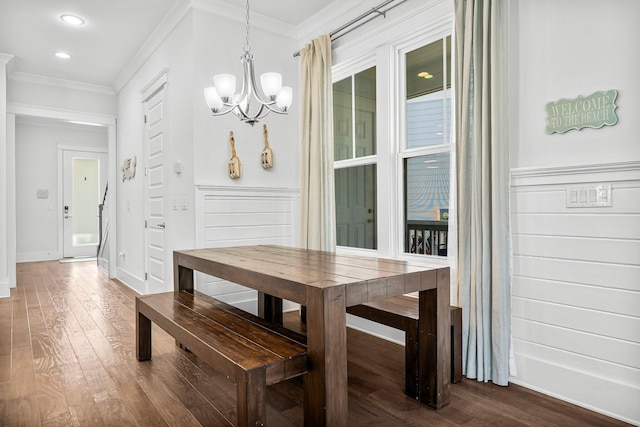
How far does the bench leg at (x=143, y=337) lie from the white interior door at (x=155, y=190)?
4.10 ft

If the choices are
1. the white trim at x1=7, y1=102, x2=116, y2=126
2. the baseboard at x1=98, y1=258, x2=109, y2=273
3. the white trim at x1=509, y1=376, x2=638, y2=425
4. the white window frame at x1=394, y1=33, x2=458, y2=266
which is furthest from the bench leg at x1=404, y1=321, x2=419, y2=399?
the baseboard at x1=98, y1=258, x2=109, y2=273

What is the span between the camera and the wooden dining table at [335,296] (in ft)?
5.15

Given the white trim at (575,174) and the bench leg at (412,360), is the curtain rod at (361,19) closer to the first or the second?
the white trim at (575,174)

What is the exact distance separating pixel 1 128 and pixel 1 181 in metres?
0.60

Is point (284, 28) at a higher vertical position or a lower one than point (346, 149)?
higher

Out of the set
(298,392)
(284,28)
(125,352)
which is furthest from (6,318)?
(284,28)

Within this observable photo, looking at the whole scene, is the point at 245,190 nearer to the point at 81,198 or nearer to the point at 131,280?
the point at 131,280

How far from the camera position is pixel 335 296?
5.19 feet

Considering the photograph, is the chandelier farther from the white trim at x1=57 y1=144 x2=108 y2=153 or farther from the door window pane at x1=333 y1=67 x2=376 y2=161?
the white trim at x1=57 y1=144 x2=108 y2=153

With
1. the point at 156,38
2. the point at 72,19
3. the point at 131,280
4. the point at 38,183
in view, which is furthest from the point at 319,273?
the point at 38,183

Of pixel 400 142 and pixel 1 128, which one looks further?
pixel 1 128

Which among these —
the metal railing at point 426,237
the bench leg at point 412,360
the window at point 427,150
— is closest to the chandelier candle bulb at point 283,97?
the window at point 427,150

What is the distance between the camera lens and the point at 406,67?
3.11m

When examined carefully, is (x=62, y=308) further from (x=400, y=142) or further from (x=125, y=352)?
(x=400, y=142)
